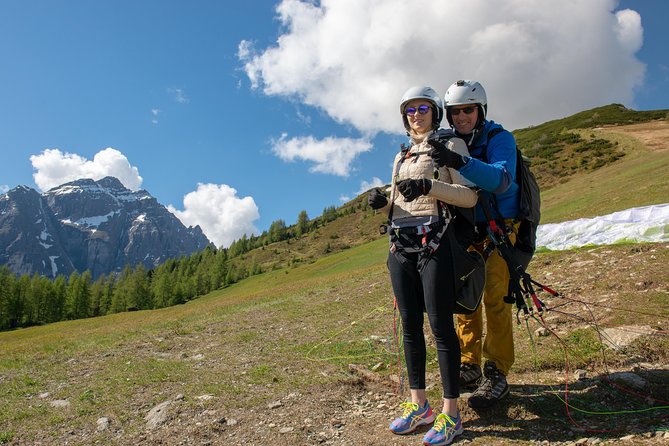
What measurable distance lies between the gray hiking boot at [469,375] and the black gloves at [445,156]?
2.66 metres

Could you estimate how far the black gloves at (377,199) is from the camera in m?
4.21

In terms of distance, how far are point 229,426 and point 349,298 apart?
11.3 m

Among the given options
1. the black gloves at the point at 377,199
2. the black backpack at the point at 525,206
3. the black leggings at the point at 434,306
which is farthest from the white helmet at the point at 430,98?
the black leggings at the point at 434,306

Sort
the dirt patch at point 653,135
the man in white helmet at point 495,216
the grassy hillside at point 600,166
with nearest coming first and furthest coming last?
the man in white helmet at point 495,216 → the grassy hillside at point 600,166 → the dirt patch at point 653,135

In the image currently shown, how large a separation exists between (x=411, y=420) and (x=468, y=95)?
365cm

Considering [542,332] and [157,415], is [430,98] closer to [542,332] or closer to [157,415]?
[542,332]

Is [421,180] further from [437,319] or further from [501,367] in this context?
[501,367]

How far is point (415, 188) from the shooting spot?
373 cm

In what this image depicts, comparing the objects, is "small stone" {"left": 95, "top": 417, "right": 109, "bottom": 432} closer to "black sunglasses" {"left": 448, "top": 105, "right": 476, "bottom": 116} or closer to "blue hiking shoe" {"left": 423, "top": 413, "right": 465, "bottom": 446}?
"blue hiking shoe" {"left": 423, "top": 413, "right": 465, "bottom": 446}

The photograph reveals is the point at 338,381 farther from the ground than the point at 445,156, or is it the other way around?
the point at 445,156

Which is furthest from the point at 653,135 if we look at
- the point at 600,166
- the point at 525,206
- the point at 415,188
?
the point at 415,188

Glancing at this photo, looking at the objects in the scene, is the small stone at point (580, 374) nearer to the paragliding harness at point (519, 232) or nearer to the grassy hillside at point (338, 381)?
the grassy hillside at point (338, 381)

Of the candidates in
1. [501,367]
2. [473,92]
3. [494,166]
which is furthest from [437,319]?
[473,92]

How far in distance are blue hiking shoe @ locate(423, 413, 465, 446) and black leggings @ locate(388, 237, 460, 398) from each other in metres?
0.23
